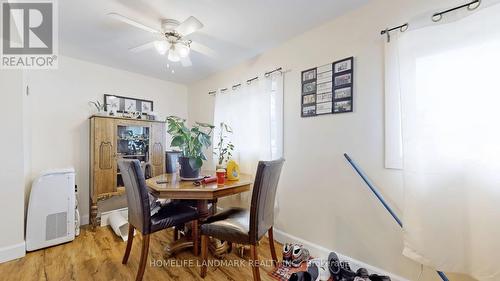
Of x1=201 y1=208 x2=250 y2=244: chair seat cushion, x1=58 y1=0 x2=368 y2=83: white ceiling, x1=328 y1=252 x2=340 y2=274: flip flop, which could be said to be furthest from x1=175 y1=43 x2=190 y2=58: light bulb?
x1=328 y1=252 x2=340 y2=274: flip flop

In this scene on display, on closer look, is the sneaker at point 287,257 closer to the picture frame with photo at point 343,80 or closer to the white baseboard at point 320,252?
the white baseboard at point 320,252

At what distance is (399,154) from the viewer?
1560 millimetres

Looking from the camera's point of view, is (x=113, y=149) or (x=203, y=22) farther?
(x=113, y=149)

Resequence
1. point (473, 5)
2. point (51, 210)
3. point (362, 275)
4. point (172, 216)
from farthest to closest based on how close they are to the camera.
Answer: point (51, 210) < point (172, 216) < point (362, 275) < point (473, 5)

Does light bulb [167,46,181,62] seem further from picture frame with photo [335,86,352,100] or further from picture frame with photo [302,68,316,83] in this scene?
picture frame with photo [335,86,352,100]

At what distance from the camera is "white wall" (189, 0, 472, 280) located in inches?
63.7

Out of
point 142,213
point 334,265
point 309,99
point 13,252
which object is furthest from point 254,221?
point 13,252

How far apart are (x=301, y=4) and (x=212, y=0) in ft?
2.40

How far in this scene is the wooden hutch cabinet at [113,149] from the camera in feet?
8.87

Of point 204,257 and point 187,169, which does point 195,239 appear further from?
point 187,169

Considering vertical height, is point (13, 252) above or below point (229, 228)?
below

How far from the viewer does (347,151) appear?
6.12 ft

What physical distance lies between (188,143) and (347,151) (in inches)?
57.8

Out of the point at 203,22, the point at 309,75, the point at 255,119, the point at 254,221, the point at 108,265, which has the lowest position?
the point at 108,265
